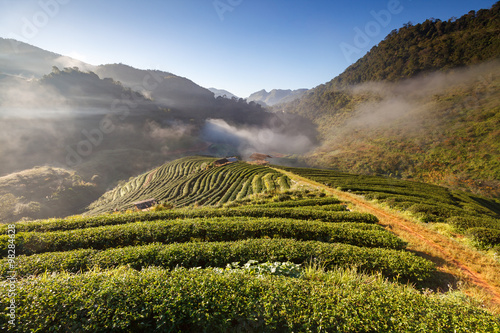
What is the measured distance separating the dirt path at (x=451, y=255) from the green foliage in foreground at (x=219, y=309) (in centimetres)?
549

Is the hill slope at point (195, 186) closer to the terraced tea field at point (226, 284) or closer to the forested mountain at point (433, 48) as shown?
the terraced tea field at point (226, 284)

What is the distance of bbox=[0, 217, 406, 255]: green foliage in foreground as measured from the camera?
37.0 feet

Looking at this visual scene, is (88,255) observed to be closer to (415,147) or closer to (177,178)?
(177,178)

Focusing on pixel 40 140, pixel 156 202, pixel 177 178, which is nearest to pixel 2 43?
pixel 40 140

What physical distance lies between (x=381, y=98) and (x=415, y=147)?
5338cm

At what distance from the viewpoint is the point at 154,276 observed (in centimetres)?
640

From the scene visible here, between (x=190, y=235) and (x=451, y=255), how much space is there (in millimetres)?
17931

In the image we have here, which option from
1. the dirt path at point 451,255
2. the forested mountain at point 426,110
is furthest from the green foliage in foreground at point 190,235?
the forested mountain at point 426,110

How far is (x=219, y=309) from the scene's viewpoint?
5.30 meters

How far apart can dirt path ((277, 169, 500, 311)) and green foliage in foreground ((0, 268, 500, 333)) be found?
5.49 m

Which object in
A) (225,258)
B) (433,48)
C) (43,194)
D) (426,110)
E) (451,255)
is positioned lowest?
(43,194)

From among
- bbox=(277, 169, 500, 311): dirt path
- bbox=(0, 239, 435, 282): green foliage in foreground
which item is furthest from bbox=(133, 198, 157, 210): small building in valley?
bbox=(277, 169, 500, 311): dirt path

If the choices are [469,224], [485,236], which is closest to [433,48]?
[469,224]

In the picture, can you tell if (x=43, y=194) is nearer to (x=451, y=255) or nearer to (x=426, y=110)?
(x=451, y=255)
